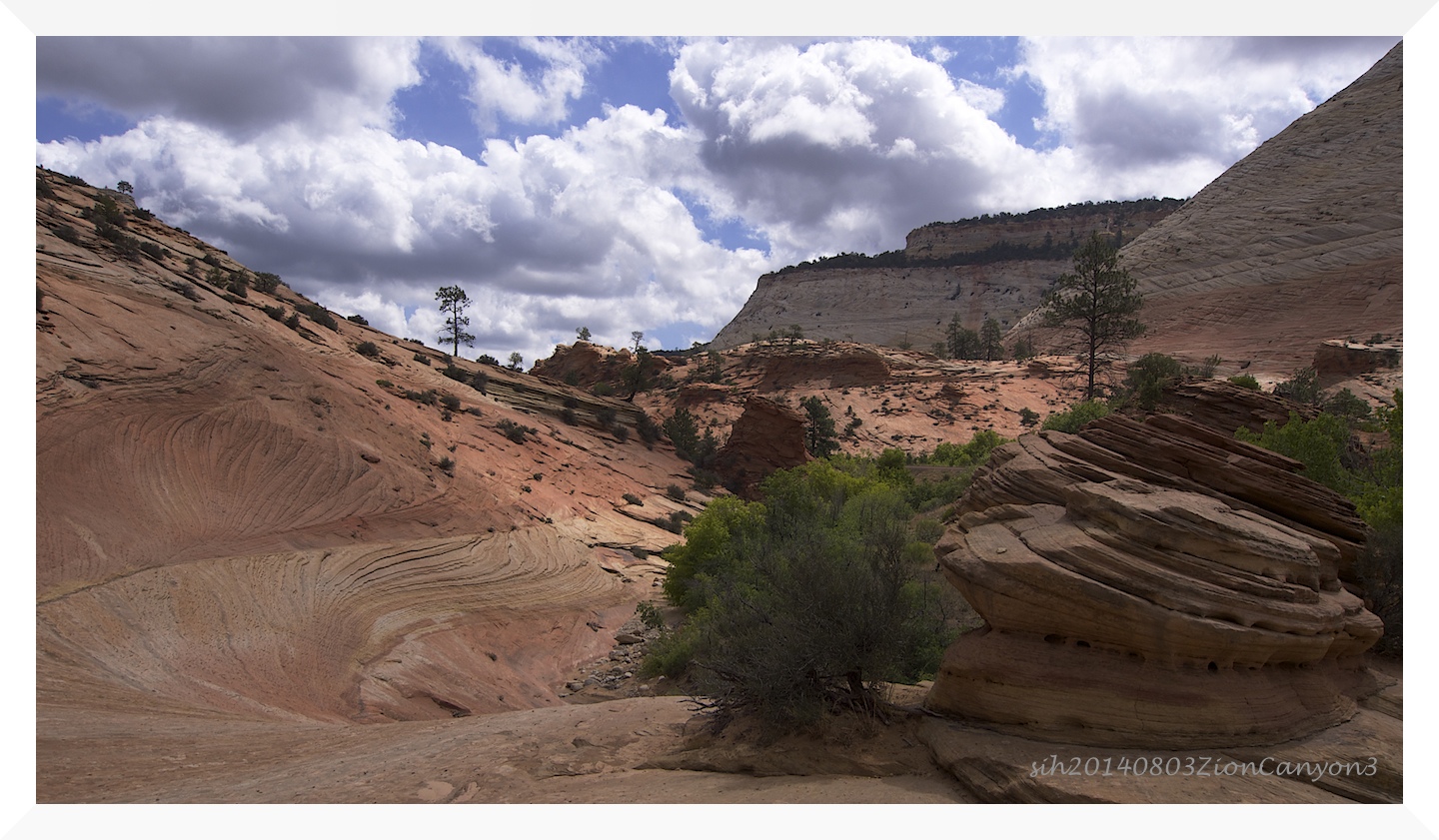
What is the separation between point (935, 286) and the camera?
123 meters

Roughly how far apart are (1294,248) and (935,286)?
66.6 metres

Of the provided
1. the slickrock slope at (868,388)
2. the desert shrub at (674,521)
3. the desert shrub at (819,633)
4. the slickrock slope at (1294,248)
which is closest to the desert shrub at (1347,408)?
the slickrock slope at (868,388)

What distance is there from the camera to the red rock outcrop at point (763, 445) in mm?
41500

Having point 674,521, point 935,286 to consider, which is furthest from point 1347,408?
point 935,286

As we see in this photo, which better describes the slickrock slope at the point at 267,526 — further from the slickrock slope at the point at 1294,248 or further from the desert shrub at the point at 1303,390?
the slickrock slope at the point at 1294,248

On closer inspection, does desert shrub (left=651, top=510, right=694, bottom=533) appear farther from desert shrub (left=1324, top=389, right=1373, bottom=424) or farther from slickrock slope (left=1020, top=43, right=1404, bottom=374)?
slickrock slope (left=1020, top=43, right=1404, bottom=374)

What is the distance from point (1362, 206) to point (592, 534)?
206ft

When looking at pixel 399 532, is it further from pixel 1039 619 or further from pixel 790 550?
pixel 1039 619

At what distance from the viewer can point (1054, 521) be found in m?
8.78

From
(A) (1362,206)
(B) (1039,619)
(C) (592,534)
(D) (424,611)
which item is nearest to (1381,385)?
(A) (1362,206)

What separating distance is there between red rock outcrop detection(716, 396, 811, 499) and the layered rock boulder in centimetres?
3230

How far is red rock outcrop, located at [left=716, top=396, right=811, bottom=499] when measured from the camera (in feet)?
136

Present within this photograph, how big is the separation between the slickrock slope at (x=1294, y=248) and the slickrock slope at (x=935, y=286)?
45738 millimetres

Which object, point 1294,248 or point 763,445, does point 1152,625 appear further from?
point 1294,248
